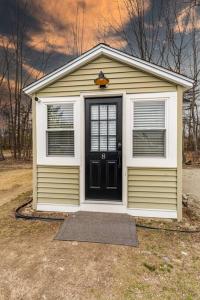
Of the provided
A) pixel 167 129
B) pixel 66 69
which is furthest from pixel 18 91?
pixel 167 129

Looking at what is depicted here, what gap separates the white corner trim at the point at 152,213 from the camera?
420 centimetres

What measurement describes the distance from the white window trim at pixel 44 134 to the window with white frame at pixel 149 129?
1.25 metres

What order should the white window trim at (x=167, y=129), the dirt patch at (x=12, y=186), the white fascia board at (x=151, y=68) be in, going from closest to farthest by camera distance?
Result: the white fascia board at (x=151, y=68) → the white window trim at (x=167, y=129) → the dirt patch at (x=12, y=186)

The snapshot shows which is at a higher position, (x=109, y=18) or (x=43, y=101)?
(x=109, y=18)

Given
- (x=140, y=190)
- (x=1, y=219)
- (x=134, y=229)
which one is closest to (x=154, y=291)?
(x=134, y=229)

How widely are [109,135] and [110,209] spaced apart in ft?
5.30

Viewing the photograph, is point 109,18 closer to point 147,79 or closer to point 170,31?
point 170,31

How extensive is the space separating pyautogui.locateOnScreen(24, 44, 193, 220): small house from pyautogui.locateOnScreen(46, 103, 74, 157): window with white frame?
2cm

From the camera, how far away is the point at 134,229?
3684 mm

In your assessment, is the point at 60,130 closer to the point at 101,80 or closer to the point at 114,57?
the point at 101,80

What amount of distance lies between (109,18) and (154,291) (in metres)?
12.8

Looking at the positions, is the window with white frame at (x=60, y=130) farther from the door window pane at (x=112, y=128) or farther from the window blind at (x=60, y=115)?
the door window pane at (x=112, y=128)

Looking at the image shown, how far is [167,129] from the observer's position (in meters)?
4.18

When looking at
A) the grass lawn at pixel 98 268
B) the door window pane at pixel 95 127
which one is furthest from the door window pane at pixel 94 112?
the grass lawn at pixel 98 268
